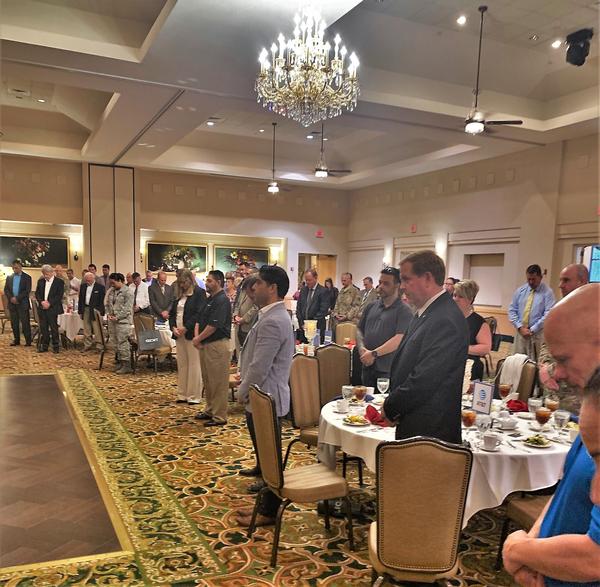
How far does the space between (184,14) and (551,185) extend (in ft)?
25.6

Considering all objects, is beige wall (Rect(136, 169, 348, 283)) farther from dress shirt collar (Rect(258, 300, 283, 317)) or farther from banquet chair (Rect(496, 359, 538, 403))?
banquet chair (Rect(496, 359, 538, 403))

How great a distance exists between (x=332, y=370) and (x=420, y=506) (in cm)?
247

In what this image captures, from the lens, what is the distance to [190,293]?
5.98 meters

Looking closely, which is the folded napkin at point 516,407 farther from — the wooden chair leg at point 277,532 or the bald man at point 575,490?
the bald man at point 575,490

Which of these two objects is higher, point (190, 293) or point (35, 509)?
point (190, 293)

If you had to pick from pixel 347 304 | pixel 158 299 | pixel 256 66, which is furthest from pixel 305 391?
pixel 347 304

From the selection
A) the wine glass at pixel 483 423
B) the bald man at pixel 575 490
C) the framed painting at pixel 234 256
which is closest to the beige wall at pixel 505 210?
the framed painting at pixel 234 256

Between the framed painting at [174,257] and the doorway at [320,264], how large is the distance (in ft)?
10.6

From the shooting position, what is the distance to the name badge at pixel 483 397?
3057 millimetres

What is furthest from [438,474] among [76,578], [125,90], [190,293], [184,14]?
[125,90]

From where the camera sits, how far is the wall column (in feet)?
40.8

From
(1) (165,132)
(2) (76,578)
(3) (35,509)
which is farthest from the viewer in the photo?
(1) (165,132)

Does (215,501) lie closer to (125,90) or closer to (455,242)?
(125,90)

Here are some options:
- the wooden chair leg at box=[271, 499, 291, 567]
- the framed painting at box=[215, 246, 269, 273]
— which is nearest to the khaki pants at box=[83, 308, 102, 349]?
the framed painting at box=[215, 246, 269, 273]
